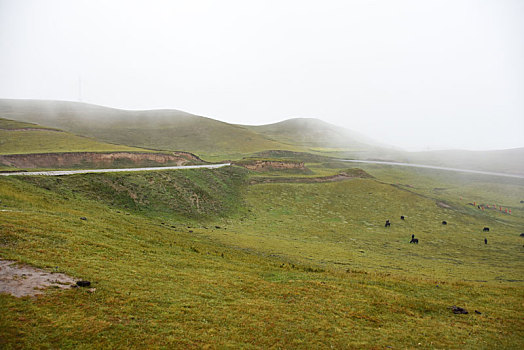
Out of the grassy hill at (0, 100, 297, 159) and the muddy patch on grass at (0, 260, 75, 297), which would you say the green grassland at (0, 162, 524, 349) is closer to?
the muddy patch on grass at (0, 260, 75, 297)

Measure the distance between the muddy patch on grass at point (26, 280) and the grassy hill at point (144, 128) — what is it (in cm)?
9574

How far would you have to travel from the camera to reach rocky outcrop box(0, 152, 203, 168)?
47.8 metres

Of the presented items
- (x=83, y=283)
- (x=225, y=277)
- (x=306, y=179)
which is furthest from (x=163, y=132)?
(x=83, y=283)

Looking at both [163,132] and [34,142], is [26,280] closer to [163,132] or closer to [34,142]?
[34,142]

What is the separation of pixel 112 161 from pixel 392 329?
61.5 m

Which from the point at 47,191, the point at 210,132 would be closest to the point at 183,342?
the point at 47,191

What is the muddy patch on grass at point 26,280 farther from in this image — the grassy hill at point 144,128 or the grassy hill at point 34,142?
the grassy hill at point 144,128

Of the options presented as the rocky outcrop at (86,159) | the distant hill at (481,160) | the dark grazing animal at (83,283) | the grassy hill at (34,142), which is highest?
the distant hill at (481,160)

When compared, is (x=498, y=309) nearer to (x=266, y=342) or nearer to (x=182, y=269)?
(x=266, y=342)

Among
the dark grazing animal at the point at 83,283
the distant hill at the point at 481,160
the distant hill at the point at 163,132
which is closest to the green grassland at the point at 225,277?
the dark grazing animal at the point at 83,283

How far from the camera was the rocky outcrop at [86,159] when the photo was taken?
47.8m

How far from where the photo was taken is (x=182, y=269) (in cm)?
1770

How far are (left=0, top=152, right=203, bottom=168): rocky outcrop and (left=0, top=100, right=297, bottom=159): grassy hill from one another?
3823 centimetres

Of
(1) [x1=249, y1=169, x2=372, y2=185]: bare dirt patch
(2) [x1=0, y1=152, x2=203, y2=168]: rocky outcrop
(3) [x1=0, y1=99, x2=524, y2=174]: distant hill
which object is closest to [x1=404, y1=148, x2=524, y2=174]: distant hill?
(3) [x1=0, y1=99, x2=524, y2=174]: distant hill
